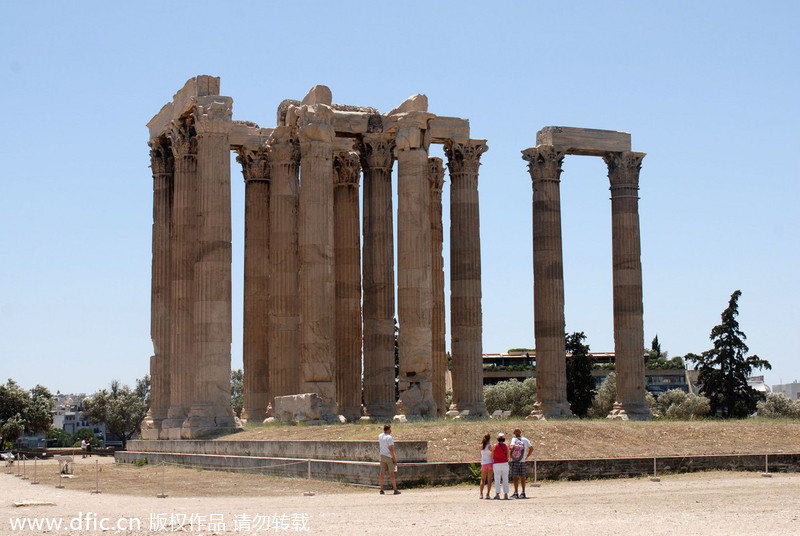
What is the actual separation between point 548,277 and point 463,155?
8.01 metres

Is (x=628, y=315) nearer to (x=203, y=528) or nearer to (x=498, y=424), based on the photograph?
(x=498, y=424)

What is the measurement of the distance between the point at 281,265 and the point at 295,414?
28.2ft

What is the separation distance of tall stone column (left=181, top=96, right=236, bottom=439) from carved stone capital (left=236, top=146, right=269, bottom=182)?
23.7 ft

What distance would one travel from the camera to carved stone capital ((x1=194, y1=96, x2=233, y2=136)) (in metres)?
45.6

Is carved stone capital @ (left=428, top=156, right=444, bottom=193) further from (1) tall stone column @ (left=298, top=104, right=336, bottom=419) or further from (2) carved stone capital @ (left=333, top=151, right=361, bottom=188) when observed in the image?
(1) tall stone column @ (left=298, top=104, right=336, bottom=419)

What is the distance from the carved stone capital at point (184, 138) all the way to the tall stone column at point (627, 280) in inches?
880

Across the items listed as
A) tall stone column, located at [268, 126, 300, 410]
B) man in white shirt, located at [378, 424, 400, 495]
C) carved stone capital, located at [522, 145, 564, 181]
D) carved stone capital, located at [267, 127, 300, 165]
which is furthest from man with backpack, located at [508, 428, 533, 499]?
carved stone capital, located at [522, 145, 564, 181]

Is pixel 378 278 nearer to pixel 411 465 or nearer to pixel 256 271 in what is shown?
pixel 256 271

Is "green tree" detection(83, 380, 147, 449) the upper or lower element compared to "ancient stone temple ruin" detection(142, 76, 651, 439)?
lower

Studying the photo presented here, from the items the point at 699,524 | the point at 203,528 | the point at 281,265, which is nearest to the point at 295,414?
the point at 281,265

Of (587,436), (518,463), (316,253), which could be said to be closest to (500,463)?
(518,463)

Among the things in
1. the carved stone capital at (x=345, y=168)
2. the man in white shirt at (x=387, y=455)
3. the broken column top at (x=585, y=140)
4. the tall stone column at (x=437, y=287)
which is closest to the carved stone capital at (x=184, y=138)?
the carved stone capital at (x=345, y=168)

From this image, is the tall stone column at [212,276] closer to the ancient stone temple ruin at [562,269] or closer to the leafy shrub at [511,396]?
the ancient stone temple ruin at [562,269]

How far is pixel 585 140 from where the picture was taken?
57.3m
